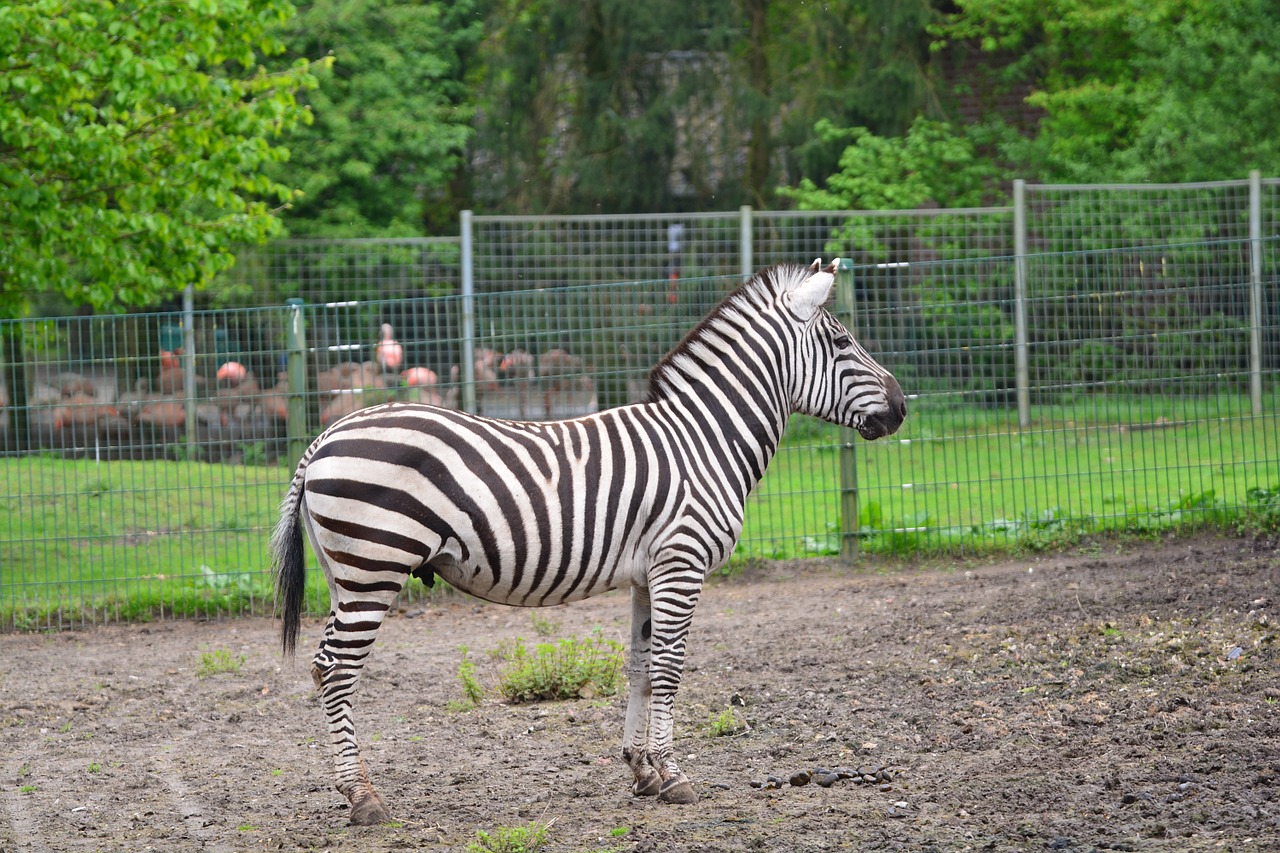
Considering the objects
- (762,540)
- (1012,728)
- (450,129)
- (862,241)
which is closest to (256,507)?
(762,540)

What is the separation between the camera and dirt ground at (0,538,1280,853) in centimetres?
466

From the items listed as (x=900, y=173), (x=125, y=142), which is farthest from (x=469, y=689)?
(x=900, y=173)

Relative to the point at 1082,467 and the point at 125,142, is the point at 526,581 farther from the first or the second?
the point at 125,142

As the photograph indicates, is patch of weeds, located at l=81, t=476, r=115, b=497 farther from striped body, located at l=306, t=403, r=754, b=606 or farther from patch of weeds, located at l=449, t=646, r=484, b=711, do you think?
striped body, located at l=306, t=403, r=754, b=606

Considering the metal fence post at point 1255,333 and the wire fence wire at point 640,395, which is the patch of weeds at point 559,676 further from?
the metal fence post at point 1255,333

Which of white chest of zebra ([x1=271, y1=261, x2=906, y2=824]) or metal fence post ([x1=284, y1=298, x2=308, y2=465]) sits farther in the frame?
metal fence post ([x1=284, y1=298, x2=308, y2=465])

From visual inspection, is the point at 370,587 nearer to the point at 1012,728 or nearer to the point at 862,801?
the point at 862,801

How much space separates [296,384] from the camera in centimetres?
904

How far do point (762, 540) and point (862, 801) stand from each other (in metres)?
4.74

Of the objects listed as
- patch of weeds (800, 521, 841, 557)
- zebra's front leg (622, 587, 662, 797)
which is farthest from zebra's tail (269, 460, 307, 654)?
patch of weeds (800, 521, 841, 557)

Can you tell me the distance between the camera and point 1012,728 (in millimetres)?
5586

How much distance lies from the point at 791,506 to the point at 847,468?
0.52 metres

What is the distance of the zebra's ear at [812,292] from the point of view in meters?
5.48

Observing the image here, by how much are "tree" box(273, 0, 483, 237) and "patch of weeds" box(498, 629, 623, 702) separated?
12.5m
